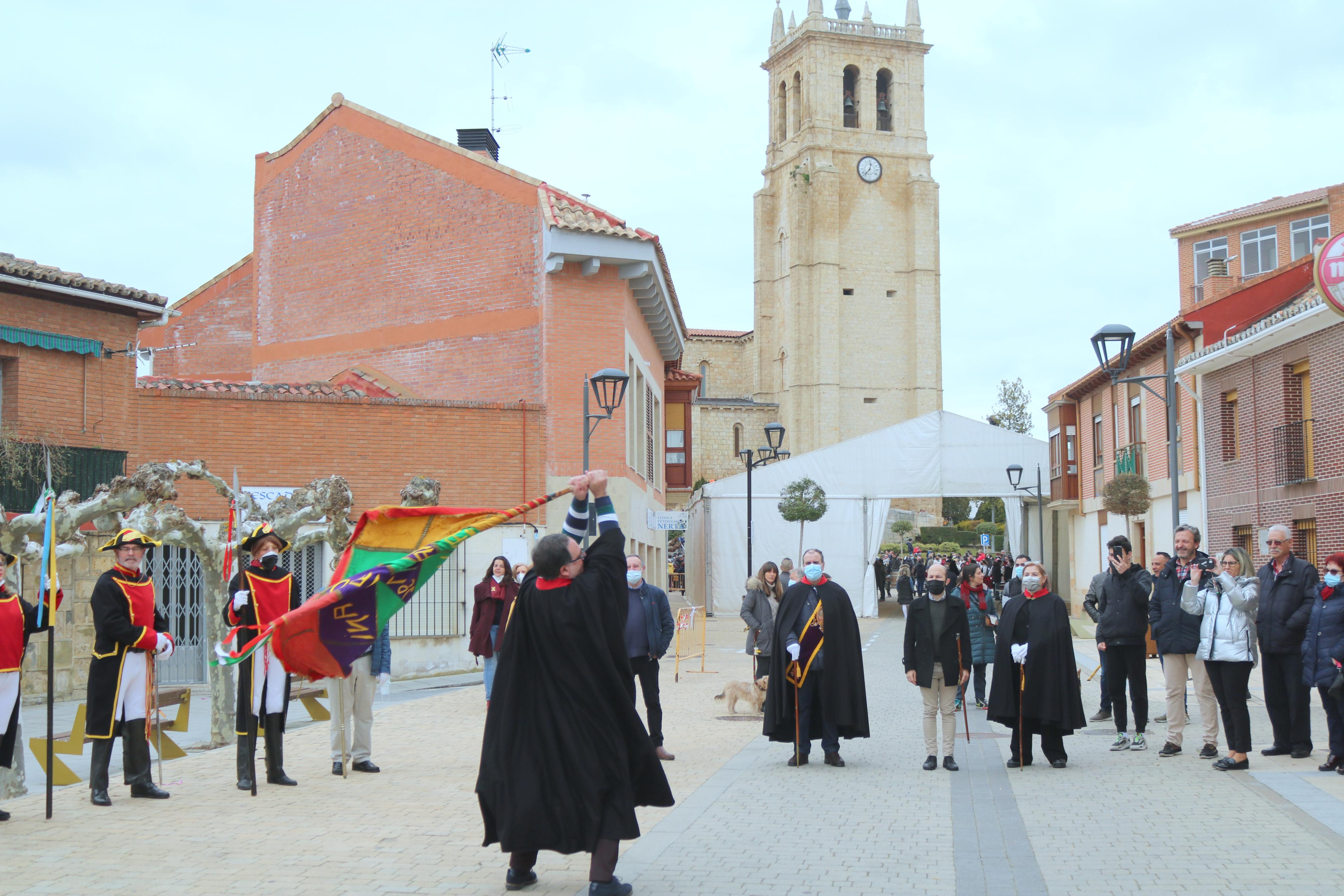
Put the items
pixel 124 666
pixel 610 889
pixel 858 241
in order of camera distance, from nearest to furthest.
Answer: pixel 610 889, pixel 124 666, pixel 858 241

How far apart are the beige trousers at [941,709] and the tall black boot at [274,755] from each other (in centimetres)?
493

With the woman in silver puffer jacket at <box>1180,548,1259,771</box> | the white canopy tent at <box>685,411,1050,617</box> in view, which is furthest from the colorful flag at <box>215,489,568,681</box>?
the white canopy tent at <box>685,411,1050,617</box>

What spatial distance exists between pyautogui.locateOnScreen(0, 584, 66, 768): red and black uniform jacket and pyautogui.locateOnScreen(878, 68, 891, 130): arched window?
256ft

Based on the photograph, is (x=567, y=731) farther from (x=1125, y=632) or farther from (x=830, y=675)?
(x=1125, y=632)

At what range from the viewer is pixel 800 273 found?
79750 mm

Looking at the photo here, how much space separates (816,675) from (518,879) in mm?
4891

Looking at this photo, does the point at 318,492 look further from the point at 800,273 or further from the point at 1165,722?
the point at 800,273

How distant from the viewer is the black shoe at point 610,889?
593 centimetres

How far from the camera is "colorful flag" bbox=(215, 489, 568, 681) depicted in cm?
858

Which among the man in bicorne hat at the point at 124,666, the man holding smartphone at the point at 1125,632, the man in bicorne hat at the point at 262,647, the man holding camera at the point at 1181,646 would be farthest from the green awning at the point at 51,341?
the man holding camera at the point at 1181,646

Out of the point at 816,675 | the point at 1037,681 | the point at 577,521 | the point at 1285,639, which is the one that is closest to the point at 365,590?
the point at 577,521

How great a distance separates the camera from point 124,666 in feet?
29.0

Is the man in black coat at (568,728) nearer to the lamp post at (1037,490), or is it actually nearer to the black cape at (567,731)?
the black cape at (567,731)

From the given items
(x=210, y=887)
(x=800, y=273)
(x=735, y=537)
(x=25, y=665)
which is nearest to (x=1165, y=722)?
(x=210, y=887)
